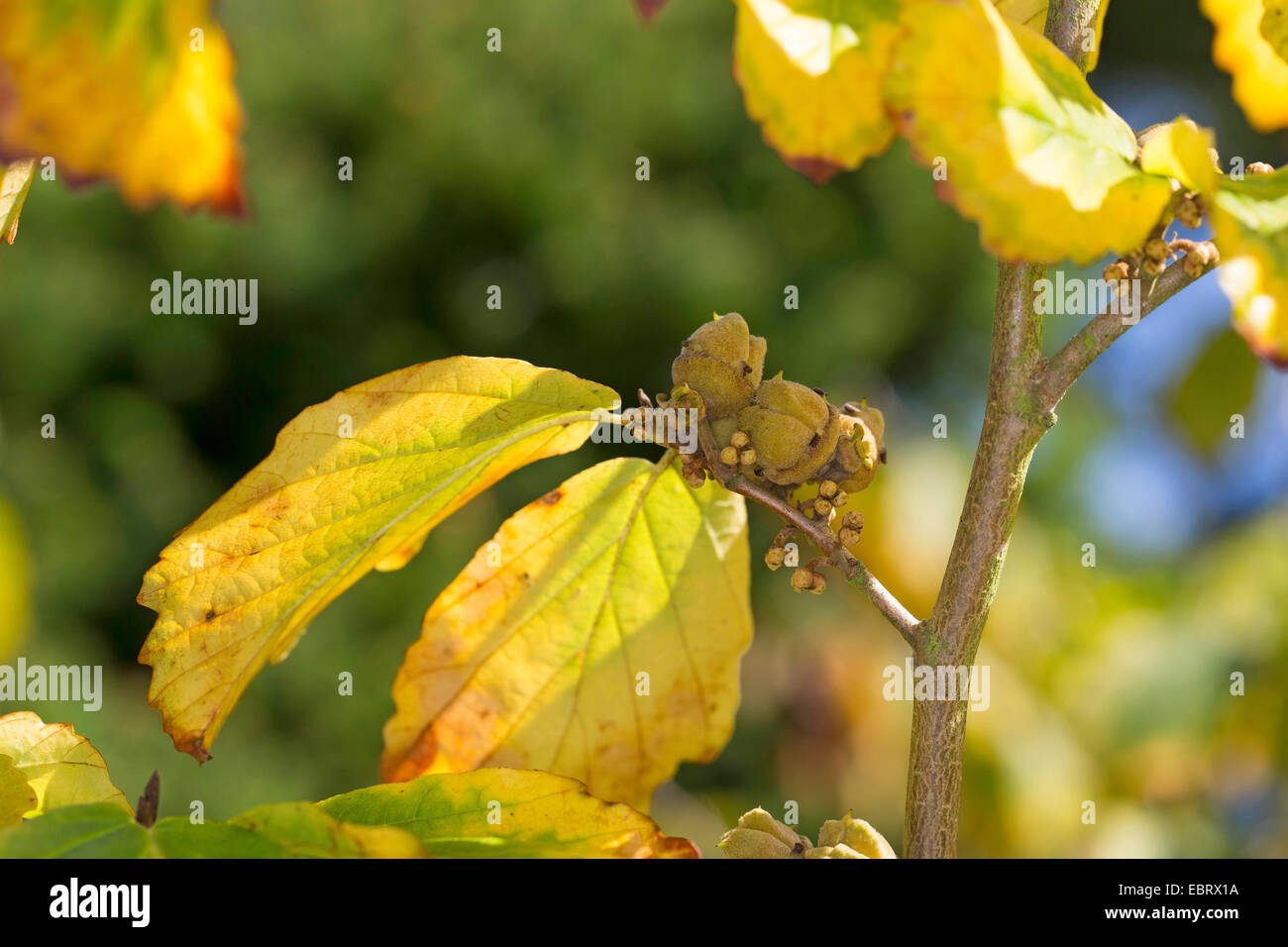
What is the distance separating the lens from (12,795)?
0.36 m

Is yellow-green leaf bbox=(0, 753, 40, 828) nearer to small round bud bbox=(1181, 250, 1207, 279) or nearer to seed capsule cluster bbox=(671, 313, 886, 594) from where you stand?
seed capsule cluster bbox=(671, 313, 886, 594)

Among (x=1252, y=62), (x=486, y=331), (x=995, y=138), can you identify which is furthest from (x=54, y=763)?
(x=486, y=331)

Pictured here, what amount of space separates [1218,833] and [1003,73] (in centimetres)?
222

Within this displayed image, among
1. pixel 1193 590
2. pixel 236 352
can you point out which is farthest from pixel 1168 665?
pixel 236 352

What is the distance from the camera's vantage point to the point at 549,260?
291 cm

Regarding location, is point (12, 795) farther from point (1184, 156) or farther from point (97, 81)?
point (1184, 156)

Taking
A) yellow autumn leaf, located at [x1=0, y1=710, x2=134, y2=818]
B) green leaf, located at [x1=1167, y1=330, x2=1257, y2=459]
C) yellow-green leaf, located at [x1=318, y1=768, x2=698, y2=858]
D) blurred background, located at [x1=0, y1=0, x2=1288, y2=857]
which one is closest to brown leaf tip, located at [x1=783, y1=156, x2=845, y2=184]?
yellow-green leaf, located at [x1=318, y1=768, x2=698, y2=858]

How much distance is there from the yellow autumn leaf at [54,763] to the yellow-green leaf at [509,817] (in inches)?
3.6

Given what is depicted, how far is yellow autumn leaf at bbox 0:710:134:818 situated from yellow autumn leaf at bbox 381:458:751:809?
11 centimetres

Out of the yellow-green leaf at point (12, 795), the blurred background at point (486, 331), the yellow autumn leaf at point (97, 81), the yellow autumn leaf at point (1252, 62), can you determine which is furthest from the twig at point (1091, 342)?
the blurred background at point (486, 331)

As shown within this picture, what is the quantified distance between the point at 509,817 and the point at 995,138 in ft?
0.81

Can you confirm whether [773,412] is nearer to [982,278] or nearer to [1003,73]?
[1003,73]

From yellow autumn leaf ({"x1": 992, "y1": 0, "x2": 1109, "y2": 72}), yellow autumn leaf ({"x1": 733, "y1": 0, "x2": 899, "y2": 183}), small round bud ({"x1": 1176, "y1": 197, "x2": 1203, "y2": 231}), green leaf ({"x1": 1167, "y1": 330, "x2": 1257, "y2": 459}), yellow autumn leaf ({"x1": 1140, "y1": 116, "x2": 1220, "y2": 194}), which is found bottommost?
Answer: small round bud ({"x1": 1176, "y1": 197, "x2": 1203, "y2": 231})

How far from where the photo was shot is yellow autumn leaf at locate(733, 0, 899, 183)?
0.85 ft
